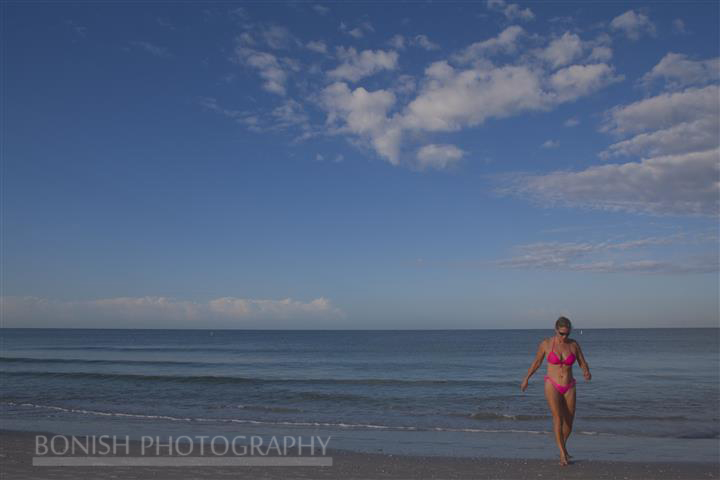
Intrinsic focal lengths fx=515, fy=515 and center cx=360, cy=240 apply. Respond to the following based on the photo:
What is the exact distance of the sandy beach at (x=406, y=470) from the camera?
7.31 meters

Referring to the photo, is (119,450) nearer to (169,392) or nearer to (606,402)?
(169,392)

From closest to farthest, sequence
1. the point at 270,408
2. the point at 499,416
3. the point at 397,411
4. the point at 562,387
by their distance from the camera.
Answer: the point at 562,387 → the point at 499,416 → the point at 397,411 → the point at 270,408

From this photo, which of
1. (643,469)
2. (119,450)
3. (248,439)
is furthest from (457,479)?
(119,450)

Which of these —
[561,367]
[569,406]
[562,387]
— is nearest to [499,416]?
[569,406]

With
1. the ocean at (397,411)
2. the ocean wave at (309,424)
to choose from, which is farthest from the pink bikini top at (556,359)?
the ocean wave at (309,424)

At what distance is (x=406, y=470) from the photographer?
7824 millimetres

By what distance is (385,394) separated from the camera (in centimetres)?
2033

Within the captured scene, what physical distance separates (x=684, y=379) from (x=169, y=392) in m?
24.5

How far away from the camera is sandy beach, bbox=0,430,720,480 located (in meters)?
7.31

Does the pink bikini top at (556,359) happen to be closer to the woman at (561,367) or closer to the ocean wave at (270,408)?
the woman at (561,367)

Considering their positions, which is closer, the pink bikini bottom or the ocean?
the pink bikini bottom

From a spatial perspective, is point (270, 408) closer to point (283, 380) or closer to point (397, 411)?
point (397, 411)

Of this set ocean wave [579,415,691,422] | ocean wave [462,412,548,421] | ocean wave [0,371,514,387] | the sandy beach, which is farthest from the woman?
ocean wave [0,371,514,387]

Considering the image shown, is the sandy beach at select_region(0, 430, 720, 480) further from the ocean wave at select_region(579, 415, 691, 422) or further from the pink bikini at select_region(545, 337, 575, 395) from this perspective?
the ocean wave at select_region(579, 415, 691, 422)
